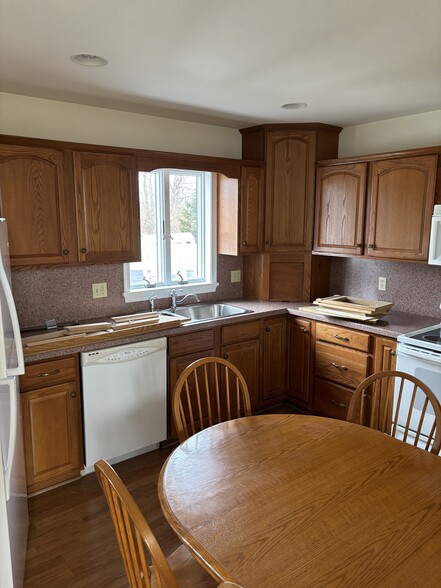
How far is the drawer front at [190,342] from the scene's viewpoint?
299 cm

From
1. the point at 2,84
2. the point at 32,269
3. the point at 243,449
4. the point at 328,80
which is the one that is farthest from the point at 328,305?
the point at 2,84

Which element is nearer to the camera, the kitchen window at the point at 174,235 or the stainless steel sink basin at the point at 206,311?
the kitchen window at the point at 174,235

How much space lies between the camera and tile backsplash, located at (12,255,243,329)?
9.39 feet

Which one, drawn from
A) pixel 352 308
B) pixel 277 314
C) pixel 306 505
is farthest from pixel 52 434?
pixel 352 308

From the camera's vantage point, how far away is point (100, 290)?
3201 millimetres

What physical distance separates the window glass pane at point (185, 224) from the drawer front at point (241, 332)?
722 mm

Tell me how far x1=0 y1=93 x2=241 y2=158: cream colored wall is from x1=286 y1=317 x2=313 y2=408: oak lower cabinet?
5.16ft

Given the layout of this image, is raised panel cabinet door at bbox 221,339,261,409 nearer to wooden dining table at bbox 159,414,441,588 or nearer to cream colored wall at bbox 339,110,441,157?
wooden dining table at bbox 159,414,441,588

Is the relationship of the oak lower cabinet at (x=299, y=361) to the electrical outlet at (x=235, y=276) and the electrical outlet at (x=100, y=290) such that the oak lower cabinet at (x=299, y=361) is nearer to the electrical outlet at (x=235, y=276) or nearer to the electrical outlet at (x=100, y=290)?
the electrical outlet at (x=235, y=276)

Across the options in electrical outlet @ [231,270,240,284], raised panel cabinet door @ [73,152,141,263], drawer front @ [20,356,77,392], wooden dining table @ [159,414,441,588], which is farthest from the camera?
electrical outlet @ [231,270,240,284]

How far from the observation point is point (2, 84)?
2504mm

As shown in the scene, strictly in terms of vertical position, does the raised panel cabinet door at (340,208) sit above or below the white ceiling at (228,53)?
below

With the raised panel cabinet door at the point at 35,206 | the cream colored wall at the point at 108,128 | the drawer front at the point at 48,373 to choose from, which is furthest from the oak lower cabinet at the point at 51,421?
the cream colored wall at the point at 108,128

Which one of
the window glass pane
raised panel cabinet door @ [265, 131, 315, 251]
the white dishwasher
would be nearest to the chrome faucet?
the window glass pane
